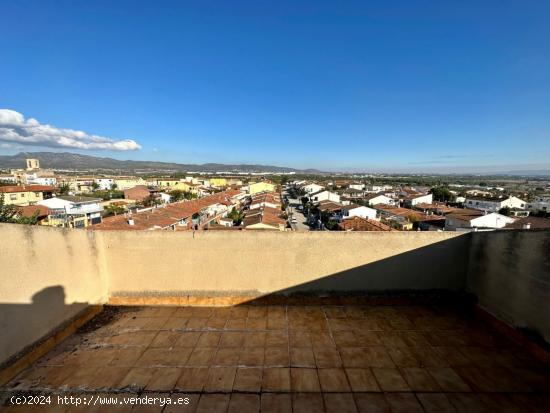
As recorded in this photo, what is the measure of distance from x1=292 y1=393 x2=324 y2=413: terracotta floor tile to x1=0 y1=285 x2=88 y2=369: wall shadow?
2981 millimetres

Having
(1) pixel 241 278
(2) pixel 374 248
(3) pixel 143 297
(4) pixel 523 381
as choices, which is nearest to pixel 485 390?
(4) pixel 523 381

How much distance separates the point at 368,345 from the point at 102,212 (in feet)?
104

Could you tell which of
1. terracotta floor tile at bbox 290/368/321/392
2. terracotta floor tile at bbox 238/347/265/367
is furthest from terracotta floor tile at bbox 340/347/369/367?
terracotta floor tile at bbox 238/347/265/367

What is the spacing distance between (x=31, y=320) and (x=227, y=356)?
230 centimetres

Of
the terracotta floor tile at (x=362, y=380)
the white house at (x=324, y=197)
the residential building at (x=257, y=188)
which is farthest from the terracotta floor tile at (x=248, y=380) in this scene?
the residential building at (x=257, y=188)

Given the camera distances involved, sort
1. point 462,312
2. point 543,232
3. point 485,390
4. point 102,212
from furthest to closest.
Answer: point 102,212 < point 462,312 < point 543,232 < point 485,390

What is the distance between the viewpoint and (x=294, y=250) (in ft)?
14.7

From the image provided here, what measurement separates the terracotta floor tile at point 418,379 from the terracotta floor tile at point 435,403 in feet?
0.26

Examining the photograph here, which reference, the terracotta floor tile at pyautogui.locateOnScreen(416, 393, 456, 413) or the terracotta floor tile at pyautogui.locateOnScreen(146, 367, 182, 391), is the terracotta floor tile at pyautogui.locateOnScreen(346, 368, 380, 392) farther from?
the terracotta floor tile at pyautogui.locateOnScreen(146, 367, 182, 391)

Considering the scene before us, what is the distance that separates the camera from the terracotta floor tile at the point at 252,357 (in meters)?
3.06

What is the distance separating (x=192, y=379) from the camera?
2.81 metres

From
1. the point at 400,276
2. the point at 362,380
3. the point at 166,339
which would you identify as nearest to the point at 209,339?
the point at 166,339

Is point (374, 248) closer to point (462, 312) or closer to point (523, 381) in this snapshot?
point (462, 312)

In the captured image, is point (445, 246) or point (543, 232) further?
point (445, 246)
